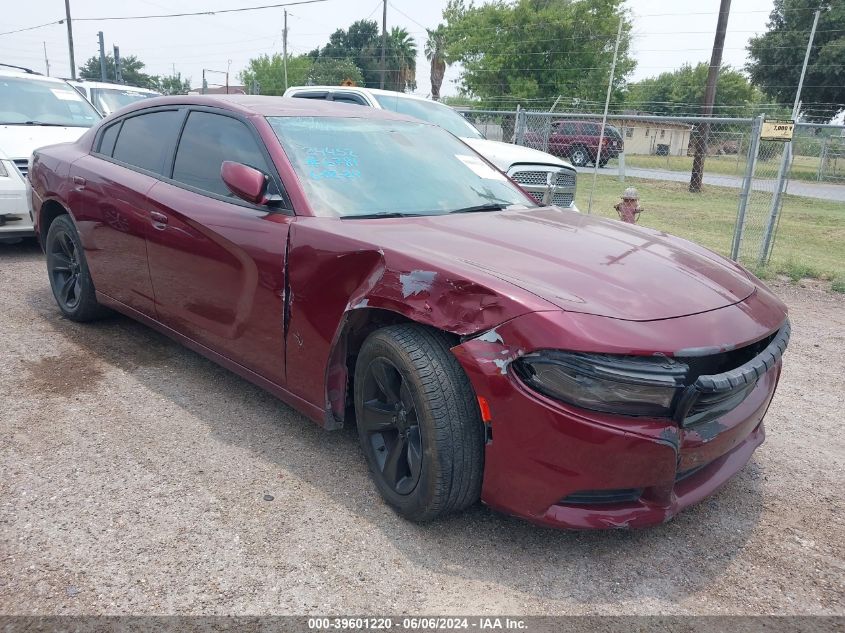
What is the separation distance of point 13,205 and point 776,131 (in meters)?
7.94

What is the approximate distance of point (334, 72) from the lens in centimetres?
6009

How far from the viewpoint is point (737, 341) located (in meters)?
2.31

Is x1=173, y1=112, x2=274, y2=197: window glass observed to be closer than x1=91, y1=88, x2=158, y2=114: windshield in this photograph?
Yes

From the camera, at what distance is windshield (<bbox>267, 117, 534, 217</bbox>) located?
3064 mm

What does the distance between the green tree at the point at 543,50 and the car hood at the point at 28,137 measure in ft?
108

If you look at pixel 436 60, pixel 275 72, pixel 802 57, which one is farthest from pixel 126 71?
pixel 802 57

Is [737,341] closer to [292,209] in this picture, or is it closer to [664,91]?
[292,209]

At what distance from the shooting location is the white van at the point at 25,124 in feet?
21.0

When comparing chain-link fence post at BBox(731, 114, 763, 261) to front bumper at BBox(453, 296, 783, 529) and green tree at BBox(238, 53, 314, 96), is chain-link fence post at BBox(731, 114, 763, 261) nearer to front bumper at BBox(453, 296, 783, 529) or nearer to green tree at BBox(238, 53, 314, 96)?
front bumper at BBox(453, 296, 783, 529)

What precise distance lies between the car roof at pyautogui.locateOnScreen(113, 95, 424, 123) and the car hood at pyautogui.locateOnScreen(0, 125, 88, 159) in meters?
3.64

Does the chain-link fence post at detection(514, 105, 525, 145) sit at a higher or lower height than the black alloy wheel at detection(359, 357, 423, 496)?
higher

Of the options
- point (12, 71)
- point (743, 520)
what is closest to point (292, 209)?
point (743, 520)

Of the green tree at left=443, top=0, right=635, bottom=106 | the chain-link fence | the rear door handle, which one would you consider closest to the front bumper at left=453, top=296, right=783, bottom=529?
the rear door handle

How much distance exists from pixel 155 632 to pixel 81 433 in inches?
60.2
